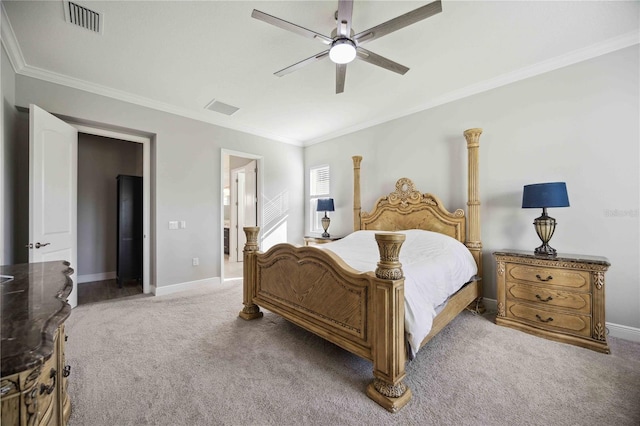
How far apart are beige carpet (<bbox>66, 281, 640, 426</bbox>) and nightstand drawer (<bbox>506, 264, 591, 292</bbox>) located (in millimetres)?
500

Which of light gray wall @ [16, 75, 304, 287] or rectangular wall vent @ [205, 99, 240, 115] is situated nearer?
light gray wall @ [16, 75, 304, 287]

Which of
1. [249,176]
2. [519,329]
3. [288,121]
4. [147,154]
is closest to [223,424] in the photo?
[519,329]

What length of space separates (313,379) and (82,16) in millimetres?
3227

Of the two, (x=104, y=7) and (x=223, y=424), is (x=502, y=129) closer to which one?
(x=223, y=424)

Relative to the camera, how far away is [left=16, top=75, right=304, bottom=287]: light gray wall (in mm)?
3156

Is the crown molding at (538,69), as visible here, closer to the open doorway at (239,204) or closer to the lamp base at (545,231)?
the lamp base at (545,231)

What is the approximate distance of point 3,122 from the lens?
231 centimetres

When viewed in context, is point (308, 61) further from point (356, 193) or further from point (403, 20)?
point (356, 193)

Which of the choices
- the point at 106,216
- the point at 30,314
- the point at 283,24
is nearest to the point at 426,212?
the point at 283,24

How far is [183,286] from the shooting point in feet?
12.3

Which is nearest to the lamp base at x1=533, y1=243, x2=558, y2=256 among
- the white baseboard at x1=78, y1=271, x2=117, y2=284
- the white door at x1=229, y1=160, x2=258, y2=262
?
the white door at x1=229, y1=160, x2=258, y2=262

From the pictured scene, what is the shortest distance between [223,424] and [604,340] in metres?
2.88

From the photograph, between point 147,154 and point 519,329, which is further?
point 147,154

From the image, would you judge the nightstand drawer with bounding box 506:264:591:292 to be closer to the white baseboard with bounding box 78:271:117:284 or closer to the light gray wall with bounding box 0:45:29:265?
the light gray wall with bounding box 0:45:29:265
